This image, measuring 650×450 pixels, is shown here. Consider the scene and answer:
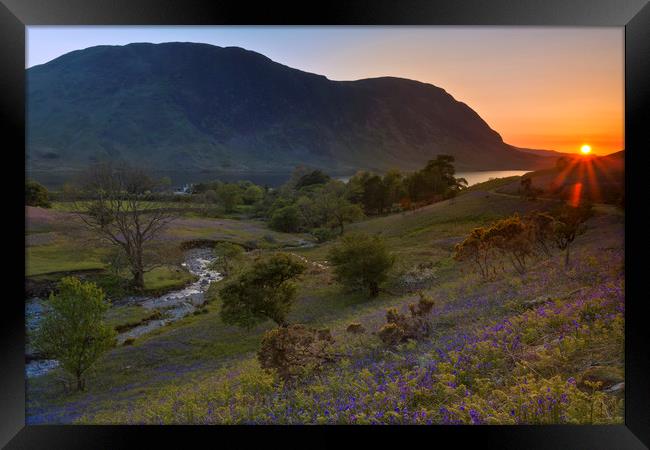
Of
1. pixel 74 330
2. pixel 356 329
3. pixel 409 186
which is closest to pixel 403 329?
pixel 356 329

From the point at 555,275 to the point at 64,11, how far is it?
723cm

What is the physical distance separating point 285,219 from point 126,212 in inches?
161

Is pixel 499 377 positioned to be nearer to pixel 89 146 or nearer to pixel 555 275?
pixel 555 275

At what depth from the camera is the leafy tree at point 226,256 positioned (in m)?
10.6

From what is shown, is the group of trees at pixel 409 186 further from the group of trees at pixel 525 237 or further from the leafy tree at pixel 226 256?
the leafy tree at pixel 226 256

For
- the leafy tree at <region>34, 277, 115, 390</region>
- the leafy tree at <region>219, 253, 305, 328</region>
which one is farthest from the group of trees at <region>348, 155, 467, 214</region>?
the leafy tree at <region>34, 277, 115, 390</region>

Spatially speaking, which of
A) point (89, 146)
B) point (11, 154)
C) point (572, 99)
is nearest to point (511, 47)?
point (572, 99)

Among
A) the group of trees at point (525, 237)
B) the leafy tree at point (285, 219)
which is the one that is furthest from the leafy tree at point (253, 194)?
the group of trees at point (525, 237)

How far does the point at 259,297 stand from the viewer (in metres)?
7.84

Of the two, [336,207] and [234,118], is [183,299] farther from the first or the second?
[234,118]

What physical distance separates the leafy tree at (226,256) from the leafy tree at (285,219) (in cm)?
146

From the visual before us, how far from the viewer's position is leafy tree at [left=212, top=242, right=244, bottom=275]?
10.6 meters

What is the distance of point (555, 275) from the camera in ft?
21.9

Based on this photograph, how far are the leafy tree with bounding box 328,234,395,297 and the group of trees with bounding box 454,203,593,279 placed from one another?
221 cm
